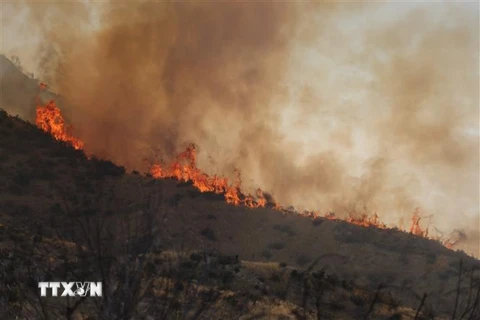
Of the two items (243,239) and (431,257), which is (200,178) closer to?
(243,239)

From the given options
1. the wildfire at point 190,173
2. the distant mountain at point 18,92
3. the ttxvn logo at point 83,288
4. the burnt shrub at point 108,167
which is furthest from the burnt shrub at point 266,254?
the distant mountain at point 18,92

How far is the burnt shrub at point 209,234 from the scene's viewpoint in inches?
2640

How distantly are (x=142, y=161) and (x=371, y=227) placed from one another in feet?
145

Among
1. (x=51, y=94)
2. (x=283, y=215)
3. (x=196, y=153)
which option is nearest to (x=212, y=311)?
(x=283, y=215)

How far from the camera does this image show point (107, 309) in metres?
7.42

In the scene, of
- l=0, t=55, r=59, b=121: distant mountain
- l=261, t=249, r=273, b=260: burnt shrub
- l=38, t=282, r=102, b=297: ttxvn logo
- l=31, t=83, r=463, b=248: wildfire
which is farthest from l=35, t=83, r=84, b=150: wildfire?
l=38, t=282, r=102, b=297: ttxvn logo

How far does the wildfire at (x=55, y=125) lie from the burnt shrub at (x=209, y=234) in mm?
33426

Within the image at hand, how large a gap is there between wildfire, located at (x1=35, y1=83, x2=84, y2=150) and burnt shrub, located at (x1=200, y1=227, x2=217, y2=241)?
3343 centimetres

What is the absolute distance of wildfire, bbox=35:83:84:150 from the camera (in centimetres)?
9019

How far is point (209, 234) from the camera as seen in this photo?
67938 millimetres

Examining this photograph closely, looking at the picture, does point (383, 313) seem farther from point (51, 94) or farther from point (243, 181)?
point (51, 94)

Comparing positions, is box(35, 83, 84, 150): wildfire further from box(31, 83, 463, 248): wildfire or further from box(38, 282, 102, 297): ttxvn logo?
box(38, 282, 102, 297): ttxvn logo

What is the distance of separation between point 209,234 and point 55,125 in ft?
138

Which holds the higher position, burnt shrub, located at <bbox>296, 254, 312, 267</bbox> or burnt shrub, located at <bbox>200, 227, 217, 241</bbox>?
burnt shrub, located at <bbox>200, 227, 217, 241</bbox>
